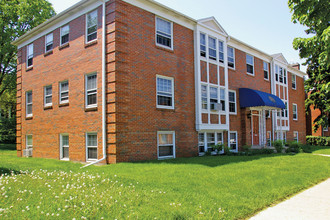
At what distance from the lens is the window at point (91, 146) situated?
1285 cm

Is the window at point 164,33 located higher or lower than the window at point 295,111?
higher

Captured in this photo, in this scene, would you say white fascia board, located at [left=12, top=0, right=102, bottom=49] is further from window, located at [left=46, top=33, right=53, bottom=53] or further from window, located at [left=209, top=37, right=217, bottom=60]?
window, located at [left=209, top=37, right=217, bottom=60]

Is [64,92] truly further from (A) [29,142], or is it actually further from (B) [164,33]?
(B) [164,33]

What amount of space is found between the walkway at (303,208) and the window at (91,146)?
29.0 ft

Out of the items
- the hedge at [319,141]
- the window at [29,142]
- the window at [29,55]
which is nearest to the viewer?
the window at [29,142]

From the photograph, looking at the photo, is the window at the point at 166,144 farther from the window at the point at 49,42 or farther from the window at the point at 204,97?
the window at the point at 49,42

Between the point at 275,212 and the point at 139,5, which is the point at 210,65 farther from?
the point at 275,212

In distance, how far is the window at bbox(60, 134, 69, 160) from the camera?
47.9ft

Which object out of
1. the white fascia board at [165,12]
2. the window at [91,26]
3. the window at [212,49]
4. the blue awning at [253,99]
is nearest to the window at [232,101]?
the blue awning at [253,99]

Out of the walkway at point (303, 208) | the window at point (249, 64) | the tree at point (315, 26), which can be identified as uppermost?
the window at point (249, 64)

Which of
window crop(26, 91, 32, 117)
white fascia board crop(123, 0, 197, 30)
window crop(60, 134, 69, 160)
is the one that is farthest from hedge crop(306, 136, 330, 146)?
window crop(26, 91, 32, 117)

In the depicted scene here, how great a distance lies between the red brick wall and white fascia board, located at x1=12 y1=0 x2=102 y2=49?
0.99 ft

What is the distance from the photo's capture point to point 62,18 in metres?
15.3

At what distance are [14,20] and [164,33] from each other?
64.4 feet
